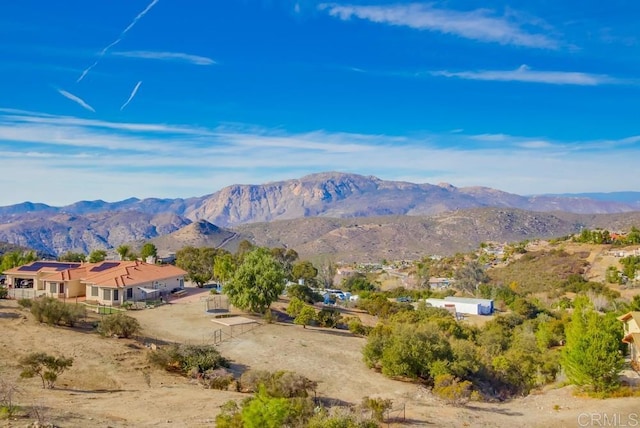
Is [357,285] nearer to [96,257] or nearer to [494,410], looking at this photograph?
[96,257]

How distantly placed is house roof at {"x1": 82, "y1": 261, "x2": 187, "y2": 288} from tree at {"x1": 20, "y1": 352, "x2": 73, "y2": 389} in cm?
1877

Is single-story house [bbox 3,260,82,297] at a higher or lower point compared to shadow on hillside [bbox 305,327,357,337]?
higher

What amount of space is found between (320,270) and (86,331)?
54.6 meters

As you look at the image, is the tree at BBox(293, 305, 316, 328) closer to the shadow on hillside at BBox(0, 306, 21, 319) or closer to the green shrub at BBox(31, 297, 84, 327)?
the green shrub at BBox(31, 297, 84, 327)

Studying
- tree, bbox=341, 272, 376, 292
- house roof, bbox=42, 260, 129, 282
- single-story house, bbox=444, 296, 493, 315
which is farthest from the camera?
tree, bbox=341, 272, 376, 292

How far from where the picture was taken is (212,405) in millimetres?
18406

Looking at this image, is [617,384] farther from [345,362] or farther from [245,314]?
[245,314]

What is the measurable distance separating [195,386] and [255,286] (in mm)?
16251

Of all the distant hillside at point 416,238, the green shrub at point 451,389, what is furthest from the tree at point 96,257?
the distant hillside at point 416,238

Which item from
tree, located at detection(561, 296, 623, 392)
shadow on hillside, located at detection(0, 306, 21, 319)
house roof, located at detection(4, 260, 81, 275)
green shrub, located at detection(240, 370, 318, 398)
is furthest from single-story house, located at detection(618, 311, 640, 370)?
house roof, located at detection(4, 260, 81, 275)

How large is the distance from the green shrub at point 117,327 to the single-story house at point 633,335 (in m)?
27.4

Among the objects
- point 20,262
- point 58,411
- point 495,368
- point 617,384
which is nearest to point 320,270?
point 20,262

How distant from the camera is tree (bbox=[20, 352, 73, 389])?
19.8m

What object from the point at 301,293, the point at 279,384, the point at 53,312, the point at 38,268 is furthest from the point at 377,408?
the point at 38,268
